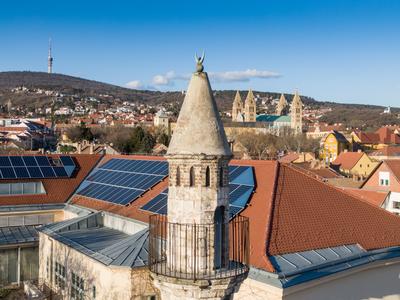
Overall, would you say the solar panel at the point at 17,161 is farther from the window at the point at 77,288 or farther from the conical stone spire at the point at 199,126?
the conical stone spire at the point at 199,126

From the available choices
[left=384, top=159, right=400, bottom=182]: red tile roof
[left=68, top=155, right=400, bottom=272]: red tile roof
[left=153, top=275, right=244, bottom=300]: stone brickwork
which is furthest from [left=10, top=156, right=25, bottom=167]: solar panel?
[left=384, top=159, right=400, bottom=182]: red tile roof

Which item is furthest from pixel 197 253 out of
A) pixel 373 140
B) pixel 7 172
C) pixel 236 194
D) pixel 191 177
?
pixel 373 140

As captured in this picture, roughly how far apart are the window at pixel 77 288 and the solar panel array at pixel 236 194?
433 cm

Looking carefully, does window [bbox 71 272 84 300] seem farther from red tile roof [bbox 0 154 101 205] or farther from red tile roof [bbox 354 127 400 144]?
red tile roof [bbox 354 127 400 144]

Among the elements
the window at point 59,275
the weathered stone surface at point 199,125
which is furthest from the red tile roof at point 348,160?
the weathered stone surface at point 199,125

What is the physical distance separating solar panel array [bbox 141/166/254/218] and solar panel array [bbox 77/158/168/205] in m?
2.61

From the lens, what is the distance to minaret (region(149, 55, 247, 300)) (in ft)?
39.9

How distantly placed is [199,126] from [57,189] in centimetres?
2193

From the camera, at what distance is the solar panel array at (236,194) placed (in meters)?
20.5

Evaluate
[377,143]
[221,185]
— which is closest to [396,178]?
[221,185]

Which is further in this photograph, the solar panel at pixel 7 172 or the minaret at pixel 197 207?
the solar panel at pixel 7 172

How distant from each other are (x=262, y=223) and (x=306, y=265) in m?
2.40

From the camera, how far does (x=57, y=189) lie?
32250mm

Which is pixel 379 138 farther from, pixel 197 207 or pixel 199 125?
pixel 197 207
